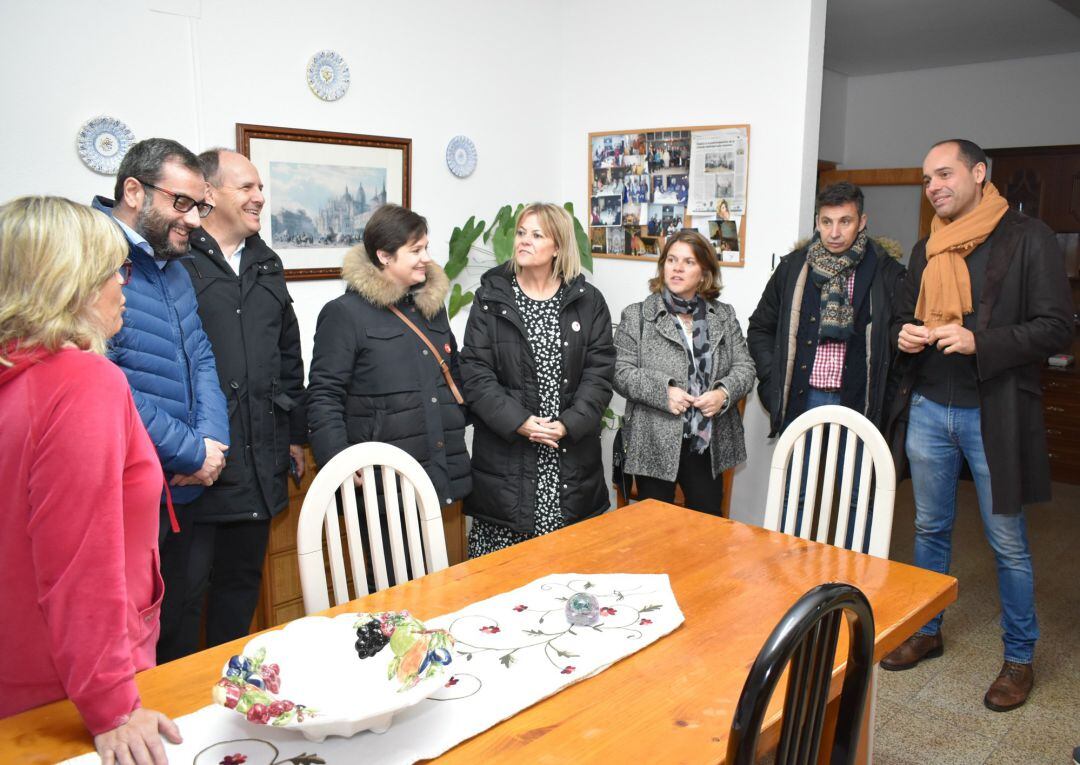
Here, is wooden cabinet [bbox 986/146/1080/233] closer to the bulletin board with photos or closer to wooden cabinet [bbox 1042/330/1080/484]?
wooden cabinet [bbox 1042/330/1080/484]

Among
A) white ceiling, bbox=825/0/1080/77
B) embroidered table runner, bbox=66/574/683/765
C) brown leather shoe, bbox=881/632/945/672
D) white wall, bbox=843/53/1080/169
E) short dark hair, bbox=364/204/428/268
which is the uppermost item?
white ceiling, bbox=825/0/1080/77

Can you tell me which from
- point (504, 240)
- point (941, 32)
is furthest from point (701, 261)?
point (941, 32)

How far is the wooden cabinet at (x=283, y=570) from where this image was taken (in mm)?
2900

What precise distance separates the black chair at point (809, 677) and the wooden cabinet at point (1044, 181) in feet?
18.3

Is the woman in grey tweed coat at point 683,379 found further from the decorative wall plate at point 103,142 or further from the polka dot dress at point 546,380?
the decorative wall plate at point 103,142

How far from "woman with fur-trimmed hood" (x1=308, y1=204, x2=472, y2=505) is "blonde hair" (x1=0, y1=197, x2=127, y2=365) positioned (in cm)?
133

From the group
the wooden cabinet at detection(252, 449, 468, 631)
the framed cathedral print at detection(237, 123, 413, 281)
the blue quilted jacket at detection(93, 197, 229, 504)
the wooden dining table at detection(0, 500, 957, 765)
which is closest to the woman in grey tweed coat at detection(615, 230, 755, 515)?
the wooden dining table at detection(0, 500, 957, 765)

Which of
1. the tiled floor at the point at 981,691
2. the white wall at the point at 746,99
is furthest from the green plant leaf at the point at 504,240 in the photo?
the tiled floor at the point at 981,691

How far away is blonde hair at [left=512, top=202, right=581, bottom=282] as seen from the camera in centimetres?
286

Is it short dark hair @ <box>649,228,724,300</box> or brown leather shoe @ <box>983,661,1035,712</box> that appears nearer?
brown leather shoe @ <box>983,661,1035,712</box>

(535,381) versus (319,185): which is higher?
(319,185)

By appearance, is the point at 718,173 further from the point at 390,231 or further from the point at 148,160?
the point at 148,160

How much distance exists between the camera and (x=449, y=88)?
399cm

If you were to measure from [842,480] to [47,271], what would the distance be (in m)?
1.90
